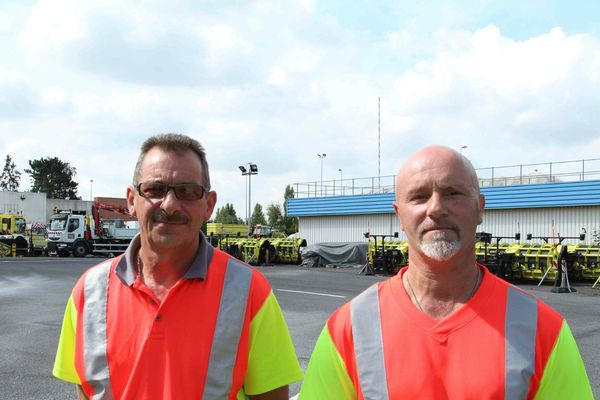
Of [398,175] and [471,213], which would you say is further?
[398,175]

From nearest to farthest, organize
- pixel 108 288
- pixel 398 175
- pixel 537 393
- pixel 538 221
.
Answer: pixel 537 393 < pixel 398 175 < pixel 108 288 < pixel 538 221

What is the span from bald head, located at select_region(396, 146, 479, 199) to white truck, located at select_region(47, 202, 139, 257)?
119 ft

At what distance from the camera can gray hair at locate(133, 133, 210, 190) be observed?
271 cm

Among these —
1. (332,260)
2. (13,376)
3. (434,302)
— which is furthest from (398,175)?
(332,260)

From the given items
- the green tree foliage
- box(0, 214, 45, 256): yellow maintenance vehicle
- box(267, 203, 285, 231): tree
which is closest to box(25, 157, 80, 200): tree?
the green tree foliage

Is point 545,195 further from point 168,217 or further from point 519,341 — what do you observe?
point 168,217

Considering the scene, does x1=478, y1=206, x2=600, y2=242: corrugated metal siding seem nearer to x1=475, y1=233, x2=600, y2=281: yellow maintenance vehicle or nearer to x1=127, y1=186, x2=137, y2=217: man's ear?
x1=475, y1=233, x2=600, y2=281: yellow maintenance vehicle

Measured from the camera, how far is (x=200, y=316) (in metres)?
2.54

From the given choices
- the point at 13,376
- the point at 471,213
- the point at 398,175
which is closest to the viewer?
the point at 471,213

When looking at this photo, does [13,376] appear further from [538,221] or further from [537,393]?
[538,221]

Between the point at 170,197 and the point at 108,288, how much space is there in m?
0.52

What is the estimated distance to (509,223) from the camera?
29.8 m

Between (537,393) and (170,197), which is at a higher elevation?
(170,197)

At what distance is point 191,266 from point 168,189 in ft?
1.16
